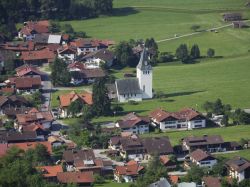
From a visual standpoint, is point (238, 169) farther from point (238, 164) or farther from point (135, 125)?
point (135, 125)

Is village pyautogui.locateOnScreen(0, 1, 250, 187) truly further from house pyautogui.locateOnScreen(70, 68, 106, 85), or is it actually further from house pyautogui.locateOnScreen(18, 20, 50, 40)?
house pyautogui.locateOnScreen(18, 20, 50, 40)

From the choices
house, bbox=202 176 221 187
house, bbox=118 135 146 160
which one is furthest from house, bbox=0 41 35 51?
house, bbox=202 176 221 187

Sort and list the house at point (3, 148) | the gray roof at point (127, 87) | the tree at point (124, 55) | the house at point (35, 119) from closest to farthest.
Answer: the house at point (3, 148), the house at point (35, 119), the gray roof at point (127, 87), the tree at point (124, 55)

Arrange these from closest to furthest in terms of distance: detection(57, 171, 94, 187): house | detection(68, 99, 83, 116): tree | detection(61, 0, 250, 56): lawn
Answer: detection(57, 171, 94, 187): house, detection(68, 99, 83, 116): tree, detection(61, 0, 250, 56): lawn

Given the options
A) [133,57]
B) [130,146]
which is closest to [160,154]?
[130,146]

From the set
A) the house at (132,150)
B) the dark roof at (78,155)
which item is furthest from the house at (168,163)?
the dark roof at (78,155)

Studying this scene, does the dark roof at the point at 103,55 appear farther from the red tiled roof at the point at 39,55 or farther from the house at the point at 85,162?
the house at the point at 85,162
